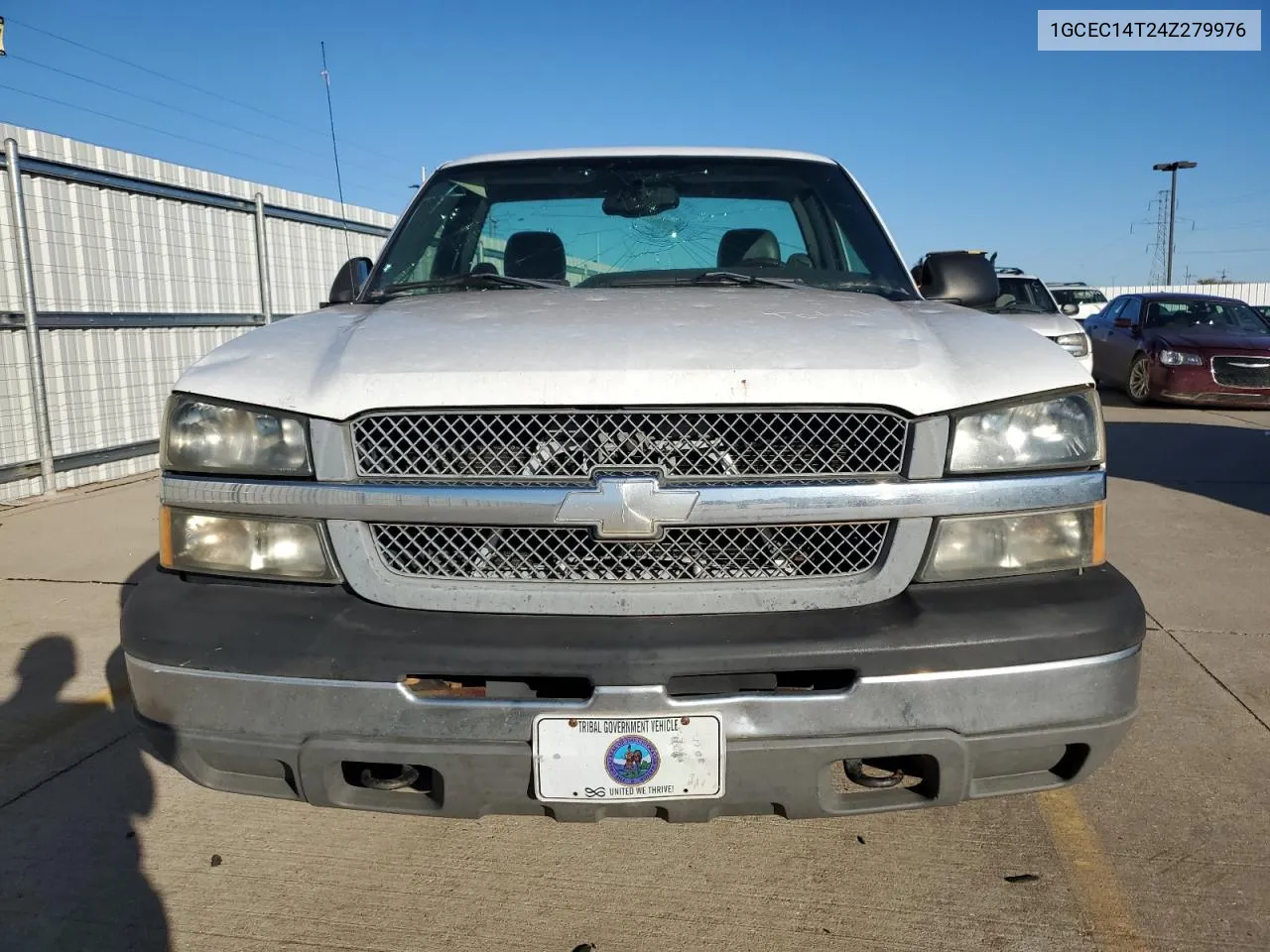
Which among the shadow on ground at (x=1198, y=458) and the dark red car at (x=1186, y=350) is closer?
the shadow on ground at (x=1198, y=458)

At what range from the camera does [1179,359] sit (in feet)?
43.2

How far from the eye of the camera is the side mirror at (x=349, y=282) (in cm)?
332

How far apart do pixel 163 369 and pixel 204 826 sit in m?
7.03

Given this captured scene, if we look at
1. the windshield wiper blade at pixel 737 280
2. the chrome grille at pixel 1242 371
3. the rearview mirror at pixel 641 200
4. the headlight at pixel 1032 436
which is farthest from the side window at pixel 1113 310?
the headlight at pixel 1032 436

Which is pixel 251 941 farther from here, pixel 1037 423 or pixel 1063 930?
pixel 1037 423

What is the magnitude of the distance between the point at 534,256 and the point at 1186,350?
12324 millimetres

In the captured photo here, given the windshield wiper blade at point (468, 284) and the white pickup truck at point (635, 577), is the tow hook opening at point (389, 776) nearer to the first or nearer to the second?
the white pickup truck at point (635, 577)

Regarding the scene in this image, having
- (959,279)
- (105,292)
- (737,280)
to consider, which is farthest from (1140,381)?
(737,280)

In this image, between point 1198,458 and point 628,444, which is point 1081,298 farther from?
point 628,444

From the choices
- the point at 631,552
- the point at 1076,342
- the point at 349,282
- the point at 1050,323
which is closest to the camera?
the point at 631,552

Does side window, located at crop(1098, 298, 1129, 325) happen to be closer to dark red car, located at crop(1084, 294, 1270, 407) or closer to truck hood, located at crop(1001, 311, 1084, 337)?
dark red car, located at crop(1084, 294, 1270, 407)

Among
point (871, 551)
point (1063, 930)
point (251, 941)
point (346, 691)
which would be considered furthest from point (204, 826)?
point (1063, 930)

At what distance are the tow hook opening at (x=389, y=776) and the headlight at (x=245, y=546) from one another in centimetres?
40

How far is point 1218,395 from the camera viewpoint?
13000 millimetres
